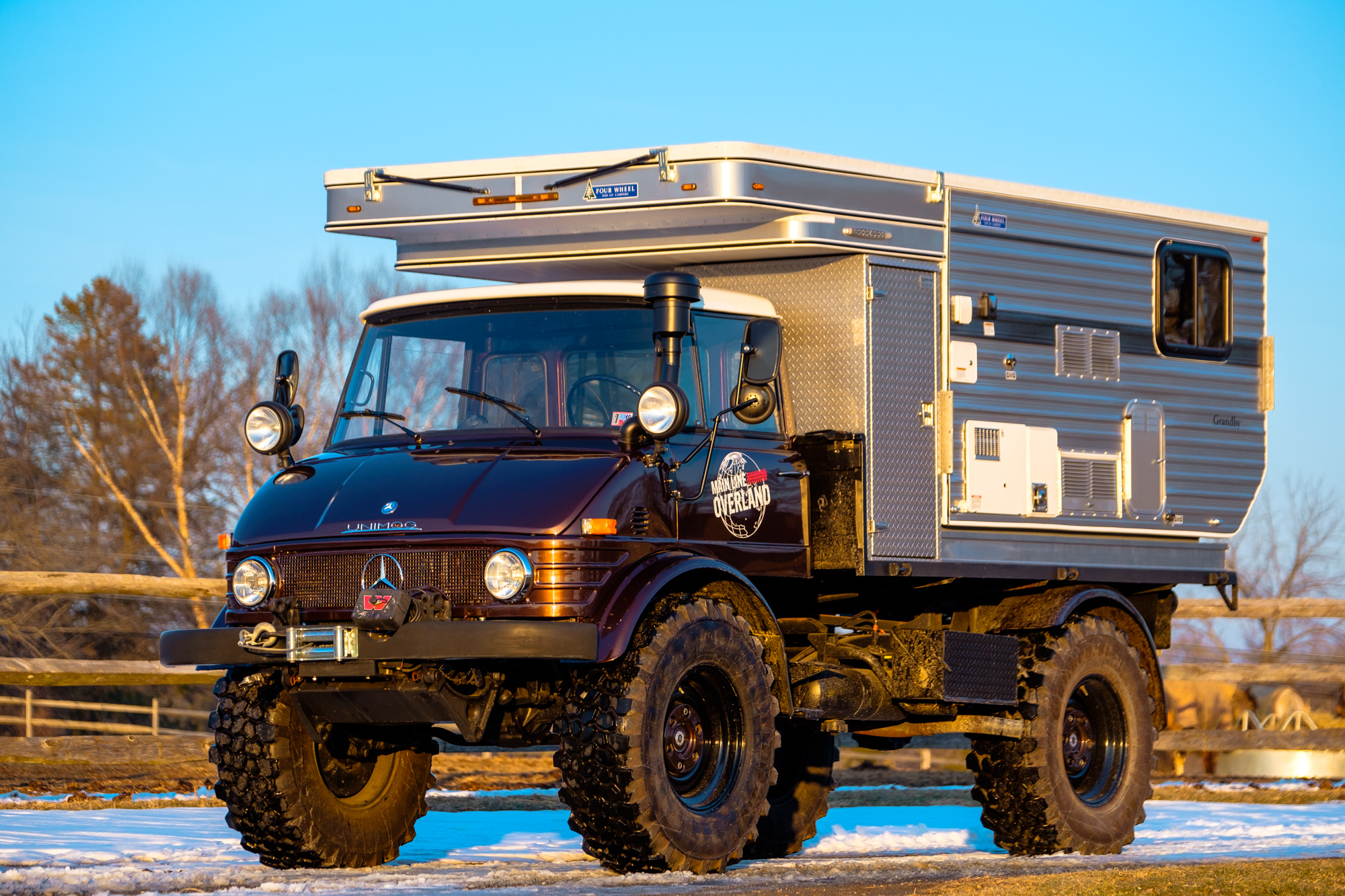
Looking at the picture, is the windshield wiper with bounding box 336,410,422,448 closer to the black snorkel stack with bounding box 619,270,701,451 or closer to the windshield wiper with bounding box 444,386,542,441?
the windshield wiper with bounding box 444,386,542,441

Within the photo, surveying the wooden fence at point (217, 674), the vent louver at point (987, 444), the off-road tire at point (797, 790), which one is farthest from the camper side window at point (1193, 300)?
the off-road tire at point (797, 790)

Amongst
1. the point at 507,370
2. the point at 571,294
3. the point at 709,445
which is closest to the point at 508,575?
the point at 709,445

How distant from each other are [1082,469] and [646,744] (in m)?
4.28

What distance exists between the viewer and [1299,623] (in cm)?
2744

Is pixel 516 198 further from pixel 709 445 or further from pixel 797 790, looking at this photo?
pixel 797 790

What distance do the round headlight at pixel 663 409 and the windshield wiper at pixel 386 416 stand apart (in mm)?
1245

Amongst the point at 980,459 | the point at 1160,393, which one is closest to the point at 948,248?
the point at 980,459

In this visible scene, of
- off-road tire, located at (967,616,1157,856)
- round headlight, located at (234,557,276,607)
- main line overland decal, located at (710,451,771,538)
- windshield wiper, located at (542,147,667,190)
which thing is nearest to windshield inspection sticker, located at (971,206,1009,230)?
windshield wiper, located at (542,147,667,190)

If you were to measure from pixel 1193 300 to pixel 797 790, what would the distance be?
4.17m

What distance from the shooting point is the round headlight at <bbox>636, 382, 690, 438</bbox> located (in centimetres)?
813

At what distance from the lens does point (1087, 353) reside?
1099 centimetres

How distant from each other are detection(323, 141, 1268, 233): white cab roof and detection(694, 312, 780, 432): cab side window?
87cm

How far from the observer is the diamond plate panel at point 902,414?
971cm

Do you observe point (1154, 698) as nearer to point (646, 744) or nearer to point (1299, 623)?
point (646, 744)
